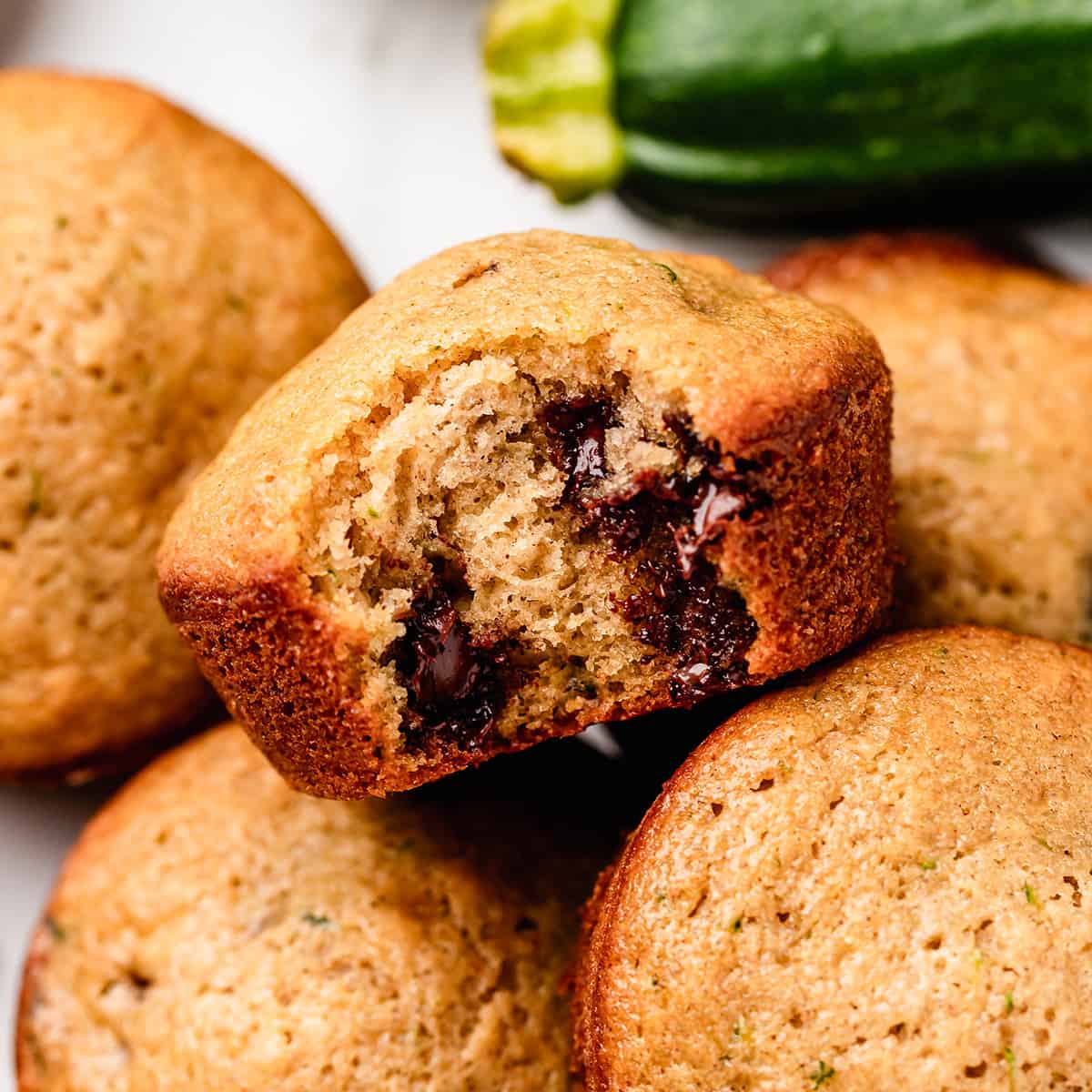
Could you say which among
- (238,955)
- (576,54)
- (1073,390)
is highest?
(576,54)

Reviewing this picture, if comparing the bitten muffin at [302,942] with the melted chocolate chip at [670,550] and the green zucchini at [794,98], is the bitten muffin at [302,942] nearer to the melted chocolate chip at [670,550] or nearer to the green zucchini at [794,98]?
the melted chocolate chip at [670,550]

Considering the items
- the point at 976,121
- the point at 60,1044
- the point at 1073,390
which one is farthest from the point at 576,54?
the point at 60,1044

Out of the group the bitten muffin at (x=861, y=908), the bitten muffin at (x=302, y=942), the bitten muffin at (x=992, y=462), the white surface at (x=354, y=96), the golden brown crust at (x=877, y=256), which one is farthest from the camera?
the white surface at (x=354, y=96)

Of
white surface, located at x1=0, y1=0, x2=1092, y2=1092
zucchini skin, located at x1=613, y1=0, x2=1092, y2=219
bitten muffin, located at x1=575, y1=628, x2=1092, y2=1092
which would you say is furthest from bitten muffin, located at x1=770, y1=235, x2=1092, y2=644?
white surface, located at x1=0, y1=0, x2=1092, y2=1092

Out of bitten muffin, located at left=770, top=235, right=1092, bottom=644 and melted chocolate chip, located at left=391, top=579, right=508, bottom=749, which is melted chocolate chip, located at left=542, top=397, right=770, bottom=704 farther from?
bitten muffin, located at left=770, top=235, right=1092, bottom=644

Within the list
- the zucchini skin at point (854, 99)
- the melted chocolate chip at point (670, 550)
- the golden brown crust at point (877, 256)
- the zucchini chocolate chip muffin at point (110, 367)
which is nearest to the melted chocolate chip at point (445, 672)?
the melted chocolate chip at point (670, 550)

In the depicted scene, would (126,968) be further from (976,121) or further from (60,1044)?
(976,121)

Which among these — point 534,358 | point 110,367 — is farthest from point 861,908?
point 110,367
